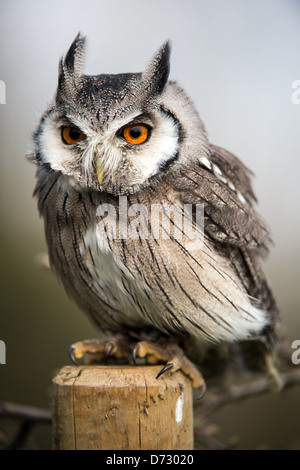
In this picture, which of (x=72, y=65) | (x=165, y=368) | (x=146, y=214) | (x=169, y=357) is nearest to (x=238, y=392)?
(x=169, y=357)

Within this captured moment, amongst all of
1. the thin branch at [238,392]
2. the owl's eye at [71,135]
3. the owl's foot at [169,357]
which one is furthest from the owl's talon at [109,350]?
the owl's eye at [71,135]

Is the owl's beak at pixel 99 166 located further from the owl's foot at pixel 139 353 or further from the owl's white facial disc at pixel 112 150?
the owl's foot at pixel 139 353

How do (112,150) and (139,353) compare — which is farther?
(139,353)

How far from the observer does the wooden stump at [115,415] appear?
1253 mm

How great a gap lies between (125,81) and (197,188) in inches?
16.1

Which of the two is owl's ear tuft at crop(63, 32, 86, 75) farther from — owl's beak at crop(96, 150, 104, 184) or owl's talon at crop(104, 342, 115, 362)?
owl's talon at crop(104, 342, 115, 362)

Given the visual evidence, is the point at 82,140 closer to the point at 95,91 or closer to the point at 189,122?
the point at 95,91

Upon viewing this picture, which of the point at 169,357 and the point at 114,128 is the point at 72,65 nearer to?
the point at 114,128

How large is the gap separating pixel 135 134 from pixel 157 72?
22 centimetres

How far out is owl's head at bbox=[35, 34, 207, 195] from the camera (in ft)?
4.44

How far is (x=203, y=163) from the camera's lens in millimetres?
1577

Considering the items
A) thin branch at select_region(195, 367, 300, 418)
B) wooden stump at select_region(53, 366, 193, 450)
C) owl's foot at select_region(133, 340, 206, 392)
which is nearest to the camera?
wooden stump at select_region(53, 366, 193, 450)

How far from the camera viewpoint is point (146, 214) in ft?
4.75

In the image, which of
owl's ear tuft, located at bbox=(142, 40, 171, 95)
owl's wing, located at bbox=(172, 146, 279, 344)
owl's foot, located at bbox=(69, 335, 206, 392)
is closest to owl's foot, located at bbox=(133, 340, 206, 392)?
owl's foot, located at bbox=(69, 335, 206, 392)
